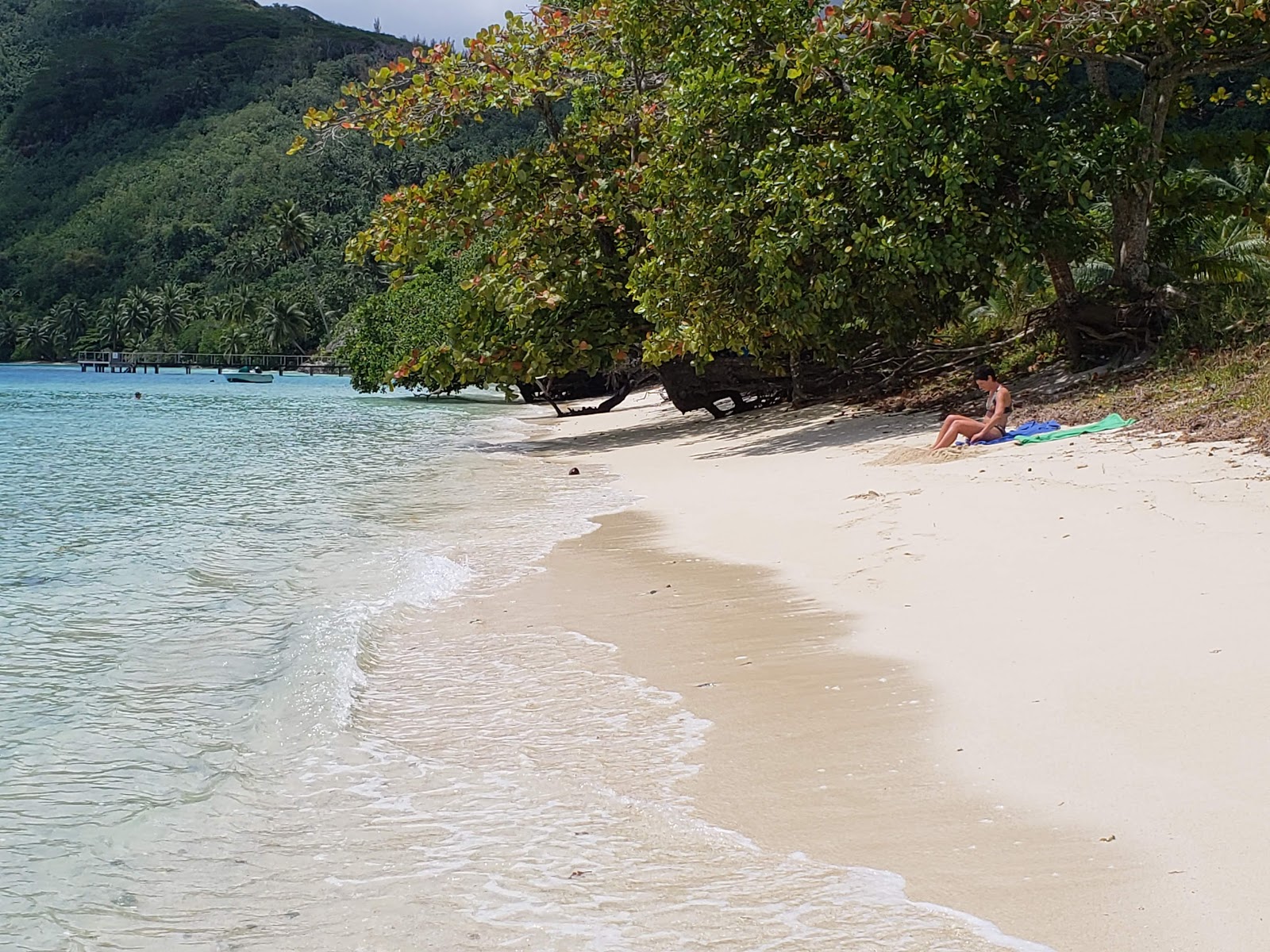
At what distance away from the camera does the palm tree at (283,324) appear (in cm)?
9950

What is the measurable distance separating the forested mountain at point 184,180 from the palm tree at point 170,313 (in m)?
0.20

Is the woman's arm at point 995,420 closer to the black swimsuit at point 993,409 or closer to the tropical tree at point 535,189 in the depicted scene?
the black swimsuit at point 993,409

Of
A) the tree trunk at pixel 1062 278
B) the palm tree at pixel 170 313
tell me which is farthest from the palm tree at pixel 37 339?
the tree trunk at pixel 1062 278

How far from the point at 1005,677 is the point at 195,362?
380 feet

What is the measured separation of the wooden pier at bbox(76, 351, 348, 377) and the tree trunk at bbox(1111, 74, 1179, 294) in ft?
262

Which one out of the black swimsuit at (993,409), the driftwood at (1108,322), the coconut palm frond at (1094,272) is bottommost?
the black swimsuit at (993,409)

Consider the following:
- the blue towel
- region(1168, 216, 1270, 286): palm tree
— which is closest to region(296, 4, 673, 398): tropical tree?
region(1168, 216, 1270, 286): palm tree

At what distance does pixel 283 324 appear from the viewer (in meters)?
99.5

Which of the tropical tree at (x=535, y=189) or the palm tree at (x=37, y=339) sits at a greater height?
the palm tree at (x=37, y=339)

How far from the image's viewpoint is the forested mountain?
114250 millimetres

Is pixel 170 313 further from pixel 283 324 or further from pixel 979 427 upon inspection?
Result: pixel 979 427

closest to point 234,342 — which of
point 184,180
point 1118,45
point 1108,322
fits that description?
point 184,180

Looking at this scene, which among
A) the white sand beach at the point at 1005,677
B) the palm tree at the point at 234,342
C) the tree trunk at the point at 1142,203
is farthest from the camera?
the palm tree at the point at 234,342

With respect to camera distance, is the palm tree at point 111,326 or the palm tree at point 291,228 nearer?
the palm tree at point 291,228
